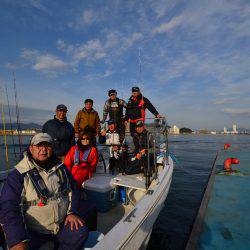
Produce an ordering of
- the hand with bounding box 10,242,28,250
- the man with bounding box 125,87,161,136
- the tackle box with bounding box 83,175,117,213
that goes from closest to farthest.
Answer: the hand with bounding box 10,242,28,250
the tackle box with bounding box 83,175,117,213
the man with bounding box 125,87,161,136

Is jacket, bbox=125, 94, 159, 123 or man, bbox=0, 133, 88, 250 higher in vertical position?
jacket, bbox=125, 94, 159, 123

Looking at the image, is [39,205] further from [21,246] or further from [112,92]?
[112,92]

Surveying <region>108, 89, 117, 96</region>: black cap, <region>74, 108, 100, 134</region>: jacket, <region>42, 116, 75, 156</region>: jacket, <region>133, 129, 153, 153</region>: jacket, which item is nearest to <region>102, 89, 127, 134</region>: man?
<region>108, 89, 117, 96</region>: black cap

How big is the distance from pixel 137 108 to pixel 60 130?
259 cm

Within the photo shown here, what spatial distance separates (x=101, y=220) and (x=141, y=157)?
6.11ft

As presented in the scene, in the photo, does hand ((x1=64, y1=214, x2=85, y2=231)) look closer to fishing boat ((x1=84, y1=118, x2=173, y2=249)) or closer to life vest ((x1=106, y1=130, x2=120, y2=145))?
fishing boat ((x1=84, y1=118, x2=173, y2=249))

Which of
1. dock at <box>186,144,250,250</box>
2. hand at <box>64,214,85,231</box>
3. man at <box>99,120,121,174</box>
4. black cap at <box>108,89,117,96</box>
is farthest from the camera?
black cap at <box>108,89,117,96</box>

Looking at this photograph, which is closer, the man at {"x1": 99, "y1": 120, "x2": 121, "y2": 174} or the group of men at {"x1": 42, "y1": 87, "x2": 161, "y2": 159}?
the man at {"x1": 99, "y1": 120, "x2": 121, "y2": 174}

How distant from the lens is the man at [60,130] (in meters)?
5.35

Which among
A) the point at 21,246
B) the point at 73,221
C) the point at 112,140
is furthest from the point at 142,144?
the point at 21,246

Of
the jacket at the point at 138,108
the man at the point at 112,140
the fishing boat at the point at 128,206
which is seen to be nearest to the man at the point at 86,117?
the man at the point at 112,140

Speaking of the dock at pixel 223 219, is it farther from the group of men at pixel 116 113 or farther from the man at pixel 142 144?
the group of men at pixel 116 113

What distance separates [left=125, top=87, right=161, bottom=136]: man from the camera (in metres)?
6.98

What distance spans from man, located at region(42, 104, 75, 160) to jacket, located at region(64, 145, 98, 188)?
0.82 meters
